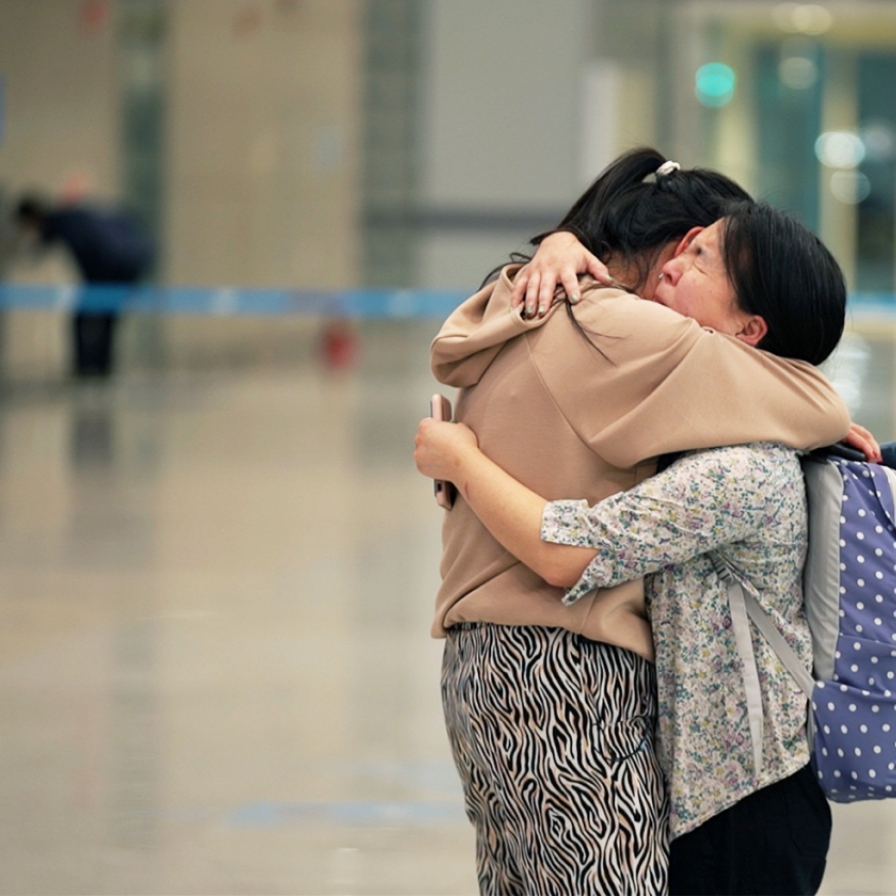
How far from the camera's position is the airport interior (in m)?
3.78

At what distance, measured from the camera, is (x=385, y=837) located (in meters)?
3.57

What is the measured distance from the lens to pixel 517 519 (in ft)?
6.41

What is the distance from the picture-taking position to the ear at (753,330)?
2.03 m

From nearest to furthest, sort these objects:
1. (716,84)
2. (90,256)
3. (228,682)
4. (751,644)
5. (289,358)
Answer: (751,644), (228,682), (90,256), (289,358), (716,84)

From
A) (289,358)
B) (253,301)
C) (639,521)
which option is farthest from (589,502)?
(253,301)

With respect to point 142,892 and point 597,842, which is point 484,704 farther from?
Answer: point 142,892

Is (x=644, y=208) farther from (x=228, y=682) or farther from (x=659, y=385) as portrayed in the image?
(x=228, y=682)

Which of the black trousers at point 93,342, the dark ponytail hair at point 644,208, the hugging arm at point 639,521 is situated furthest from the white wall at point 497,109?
the hugging arm at point 639,521

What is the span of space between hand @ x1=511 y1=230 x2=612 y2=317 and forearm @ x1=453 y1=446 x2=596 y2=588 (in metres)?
0.21

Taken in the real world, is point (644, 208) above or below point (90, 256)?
below

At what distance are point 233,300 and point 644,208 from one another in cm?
1708

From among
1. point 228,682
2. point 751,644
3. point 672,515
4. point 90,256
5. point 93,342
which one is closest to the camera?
point 672,515

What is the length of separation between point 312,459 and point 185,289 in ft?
29.3

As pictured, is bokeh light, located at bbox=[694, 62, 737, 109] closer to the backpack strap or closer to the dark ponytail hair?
the dark ponytail hair
